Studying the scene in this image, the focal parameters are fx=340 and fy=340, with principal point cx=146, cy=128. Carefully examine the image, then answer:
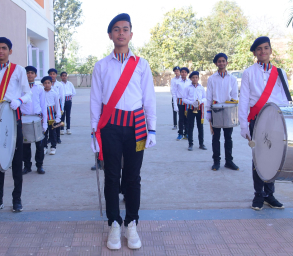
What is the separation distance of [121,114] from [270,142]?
1642 millimetres

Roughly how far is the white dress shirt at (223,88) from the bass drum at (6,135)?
143 inches

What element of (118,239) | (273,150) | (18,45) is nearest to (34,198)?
(118,239)

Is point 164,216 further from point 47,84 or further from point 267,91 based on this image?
point 47,84

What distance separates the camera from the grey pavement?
4.60 metres

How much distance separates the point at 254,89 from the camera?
433 centimetres

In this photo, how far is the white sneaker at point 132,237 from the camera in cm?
337

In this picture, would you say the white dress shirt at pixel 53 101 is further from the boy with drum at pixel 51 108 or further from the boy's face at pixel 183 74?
the boy's face at pixel 183 74

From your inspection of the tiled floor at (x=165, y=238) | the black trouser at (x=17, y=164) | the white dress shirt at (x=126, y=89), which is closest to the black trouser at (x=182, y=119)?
the tiled floor at (x=165, y=238)

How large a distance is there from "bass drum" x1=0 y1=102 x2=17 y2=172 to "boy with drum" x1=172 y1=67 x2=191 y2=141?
5938mm

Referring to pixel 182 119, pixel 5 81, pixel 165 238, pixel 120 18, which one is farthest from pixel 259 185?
pixel 182 119

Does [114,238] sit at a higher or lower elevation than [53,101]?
lower

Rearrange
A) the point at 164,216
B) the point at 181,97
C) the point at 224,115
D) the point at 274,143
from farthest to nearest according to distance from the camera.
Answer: the point at 181,97
the point at 224,115
the point at 164,216
the point at 274,143

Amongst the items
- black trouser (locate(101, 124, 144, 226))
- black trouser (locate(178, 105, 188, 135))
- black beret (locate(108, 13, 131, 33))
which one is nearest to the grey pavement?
black trouser (locate(101, 124, 144, 226))

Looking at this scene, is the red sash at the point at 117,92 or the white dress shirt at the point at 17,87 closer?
the red sash at the point at 117,92
